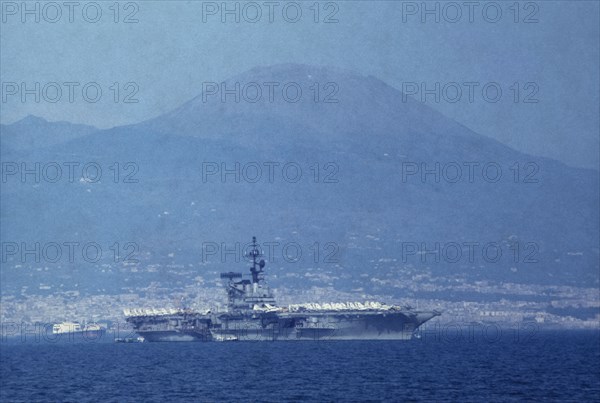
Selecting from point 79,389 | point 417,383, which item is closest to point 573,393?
point 417,383

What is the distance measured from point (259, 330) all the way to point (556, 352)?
36.2 m

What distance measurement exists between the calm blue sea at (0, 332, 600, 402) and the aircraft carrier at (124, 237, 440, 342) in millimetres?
4835

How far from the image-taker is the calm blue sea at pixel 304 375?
247 feet

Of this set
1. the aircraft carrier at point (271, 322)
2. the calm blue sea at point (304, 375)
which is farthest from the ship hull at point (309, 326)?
the calm blue sea at point (304, 375)

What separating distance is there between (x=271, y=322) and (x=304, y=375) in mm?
53341

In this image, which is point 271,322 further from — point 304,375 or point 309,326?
point 304,375

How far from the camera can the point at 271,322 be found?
477 feet

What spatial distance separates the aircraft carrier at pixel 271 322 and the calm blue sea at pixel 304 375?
15.9 feet

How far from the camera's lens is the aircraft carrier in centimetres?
14138

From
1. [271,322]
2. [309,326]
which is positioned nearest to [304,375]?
[309,326]

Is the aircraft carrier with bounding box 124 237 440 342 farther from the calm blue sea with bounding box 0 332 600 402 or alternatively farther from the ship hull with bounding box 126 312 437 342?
the calm blue sea with bounding box 0 332 600 402

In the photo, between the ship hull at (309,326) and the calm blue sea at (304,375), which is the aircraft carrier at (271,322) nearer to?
the ship hull at (309,326)

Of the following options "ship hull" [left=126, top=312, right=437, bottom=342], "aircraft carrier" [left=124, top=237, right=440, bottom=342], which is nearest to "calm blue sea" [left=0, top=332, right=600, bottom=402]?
"ship hull" [left=126, top=312, right=437, bottom=342]

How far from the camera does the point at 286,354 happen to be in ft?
401
